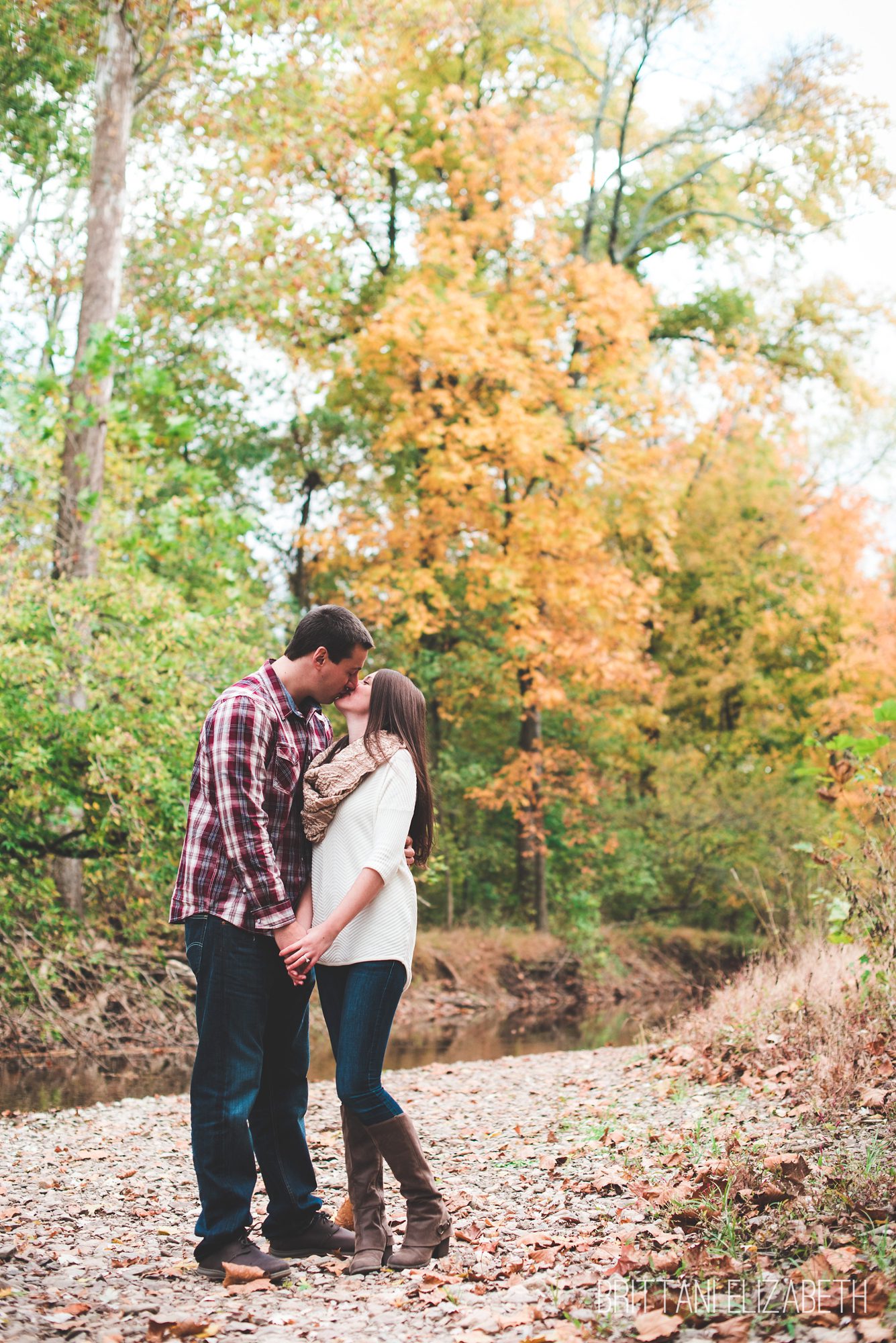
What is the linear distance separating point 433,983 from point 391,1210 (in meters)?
11.7

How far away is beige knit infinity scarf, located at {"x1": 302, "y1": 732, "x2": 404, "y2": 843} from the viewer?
3.78 metres

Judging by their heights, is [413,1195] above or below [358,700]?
below

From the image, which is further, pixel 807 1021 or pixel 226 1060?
pixel 807 1021

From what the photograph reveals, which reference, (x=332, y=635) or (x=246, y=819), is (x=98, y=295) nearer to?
(x=332, y=635)

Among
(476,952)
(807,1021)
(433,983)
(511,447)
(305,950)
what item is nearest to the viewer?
(305,950)

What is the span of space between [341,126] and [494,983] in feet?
39.4

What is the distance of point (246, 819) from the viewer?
11.9ft

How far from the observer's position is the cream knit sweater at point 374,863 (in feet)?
12.2

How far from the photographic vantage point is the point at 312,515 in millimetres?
22453

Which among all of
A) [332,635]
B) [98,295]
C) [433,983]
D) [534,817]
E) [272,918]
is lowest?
[433,983]

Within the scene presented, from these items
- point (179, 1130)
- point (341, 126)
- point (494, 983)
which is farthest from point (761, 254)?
point (179, 1130)

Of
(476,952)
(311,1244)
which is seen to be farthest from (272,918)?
(476,952)

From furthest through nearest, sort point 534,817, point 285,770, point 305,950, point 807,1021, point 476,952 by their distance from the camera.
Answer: point 534,817, point 476,952, point 807,1021, point 285,770, point 305,950

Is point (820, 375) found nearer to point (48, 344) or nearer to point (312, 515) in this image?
point (312, 515)
